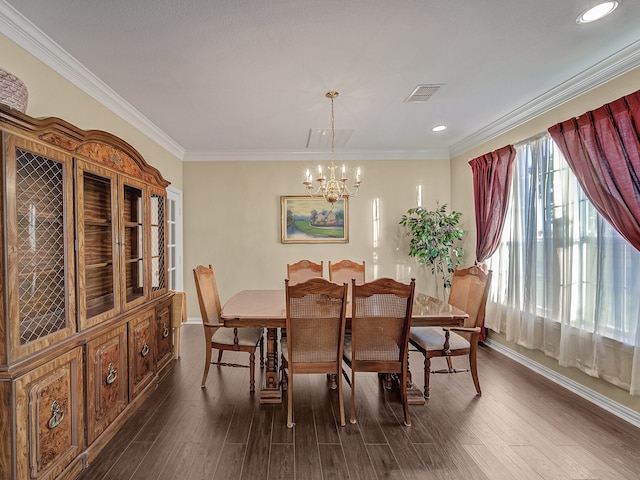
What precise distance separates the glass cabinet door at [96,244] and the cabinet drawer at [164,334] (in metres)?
0.73

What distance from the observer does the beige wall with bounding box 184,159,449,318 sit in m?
4.97

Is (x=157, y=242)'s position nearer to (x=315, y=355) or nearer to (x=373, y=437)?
(x=315, y=355)

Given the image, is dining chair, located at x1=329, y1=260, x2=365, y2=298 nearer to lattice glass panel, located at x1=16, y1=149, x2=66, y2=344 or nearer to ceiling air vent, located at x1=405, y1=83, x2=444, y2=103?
ceiling air vent, located at x1=405, y1=83, x2=444, y2=103

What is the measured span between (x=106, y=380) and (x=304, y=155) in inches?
150

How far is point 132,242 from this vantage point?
104 inches

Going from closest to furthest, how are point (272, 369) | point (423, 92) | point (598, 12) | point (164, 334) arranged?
point (598, 12) < point (272, 369) < point (423, 92) < point (164, 334)

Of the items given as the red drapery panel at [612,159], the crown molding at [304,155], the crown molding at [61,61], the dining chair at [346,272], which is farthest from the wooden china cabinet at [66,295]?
the red drapery panel at [612,159]

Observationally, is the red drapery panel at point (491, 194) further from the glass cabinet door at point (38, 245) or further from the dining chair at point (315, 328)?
the glass cabinet door at point (38, 245)

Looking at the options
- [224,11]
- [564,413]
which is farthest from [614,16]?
[564,413]

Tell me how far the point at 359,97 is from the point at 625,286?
2.66m

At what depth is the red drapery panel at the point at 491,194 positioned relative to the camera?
3.65 meters

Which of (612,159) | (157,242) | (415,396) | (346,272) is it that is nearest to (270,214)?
(346,272)

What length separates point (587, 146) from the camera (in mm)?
2551

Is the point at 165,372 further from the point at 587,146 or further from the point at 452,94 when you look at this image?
the point at 587,146
